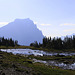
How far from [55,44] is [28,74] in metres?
132

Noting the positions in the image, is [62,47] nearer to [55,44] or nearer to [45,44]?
[55,44]

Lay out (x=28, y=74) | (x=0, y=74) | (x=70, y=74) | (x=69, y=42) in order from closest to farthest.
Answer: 1. (x=0, y=74)
2. (x=28, y=74)
3. (x=70, y=74)
4. (x=69, y=42)

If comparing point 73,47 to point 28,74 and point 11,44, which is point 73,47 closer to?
point 11,44

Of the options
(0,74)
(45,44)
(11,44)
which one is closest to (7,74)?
(0,74)

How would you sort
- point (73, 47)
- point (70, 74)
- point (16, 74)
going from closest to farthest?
point (16, 74), point (70, 74), point (73, 47)

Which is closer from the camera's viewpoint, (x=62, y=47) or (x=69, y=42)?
(x=62, y=47)

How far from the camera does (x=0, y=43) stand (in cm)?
16925

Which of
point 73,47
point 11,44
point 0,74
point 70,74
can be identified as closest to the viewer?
point 0,74

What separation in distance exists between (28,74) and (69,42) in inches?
5790

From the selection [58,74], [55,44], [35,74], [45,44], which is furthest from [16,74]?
[45,44]

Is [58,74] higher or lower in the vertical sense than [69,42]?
lower

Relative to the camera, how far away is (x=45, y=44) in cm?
16700

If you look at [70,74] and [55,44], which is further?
[55,44]

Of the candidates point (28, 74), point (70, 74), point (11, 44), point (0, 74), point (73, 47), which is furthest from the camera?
point (11, 44)
